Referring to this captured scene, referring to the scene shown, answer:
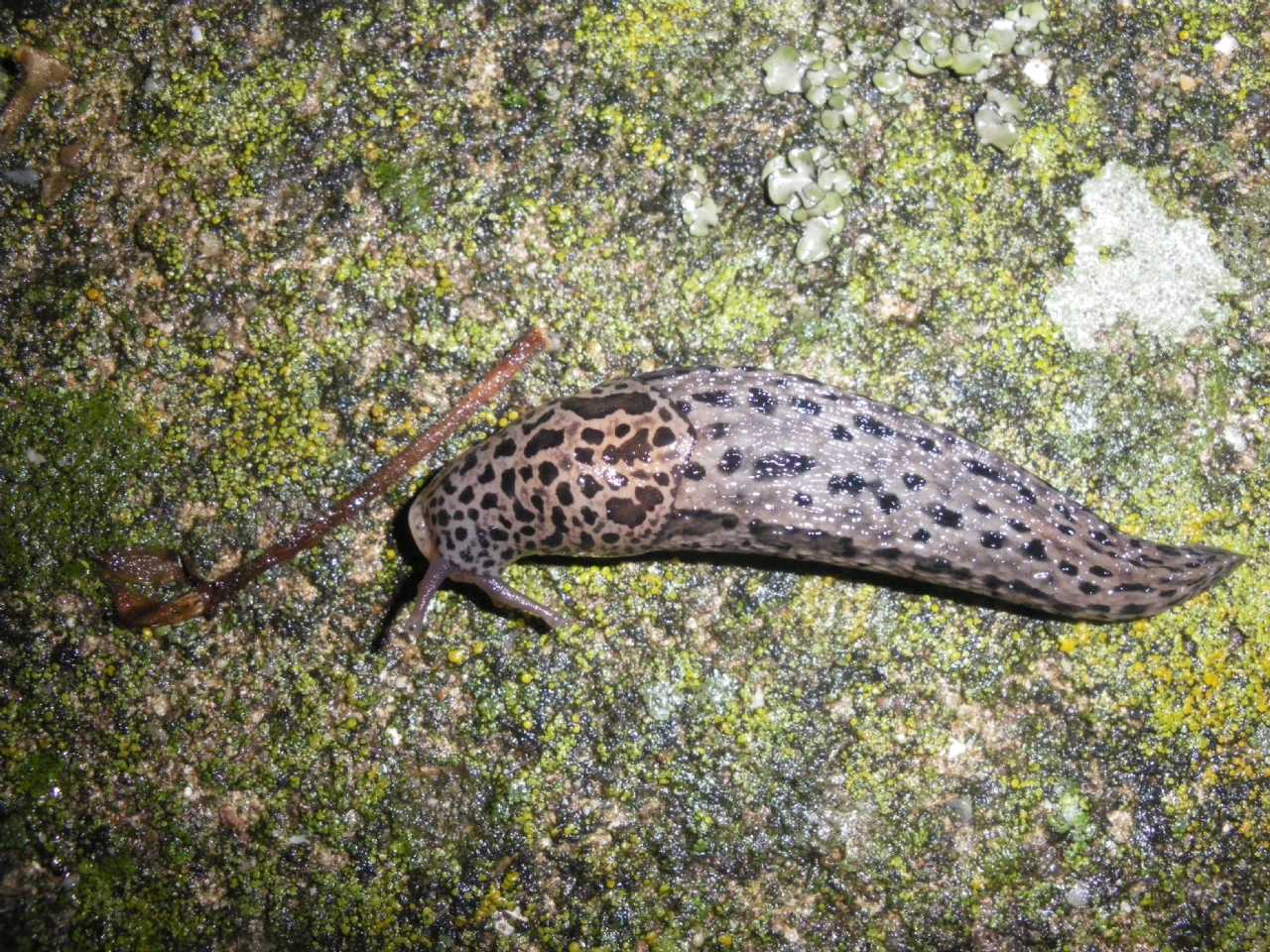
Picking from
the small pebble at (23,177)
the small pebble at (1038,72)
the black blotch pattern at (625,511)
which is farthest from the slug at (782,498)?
the small pebble at (23,177)

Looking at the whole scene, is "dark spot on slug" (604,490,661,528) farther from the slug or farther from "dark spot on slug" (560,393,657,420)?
"dark spot on slug" (560,393,657,420)

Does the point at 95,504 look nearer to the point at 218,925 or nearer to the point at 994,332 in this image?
the point at 218,925

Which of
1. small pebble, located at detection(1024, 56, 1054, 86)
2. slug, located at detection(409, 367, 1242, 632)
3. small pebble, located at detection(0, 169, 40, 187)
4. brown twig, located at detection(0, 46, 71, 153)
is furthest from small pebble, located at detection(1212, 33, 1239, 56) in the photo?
small pebble, located at detection(0, 169, 40, 187)

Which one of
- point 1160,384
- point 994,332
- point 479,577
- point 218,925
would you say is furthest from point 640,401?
point 218,925

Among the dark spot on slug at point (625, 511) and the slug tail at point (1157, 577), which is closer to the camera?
the dark spot on slug at point (625, 511)

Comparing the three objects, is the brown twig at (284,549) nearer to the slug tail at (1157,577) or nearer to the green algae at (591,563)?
the green algae at (591,563)
